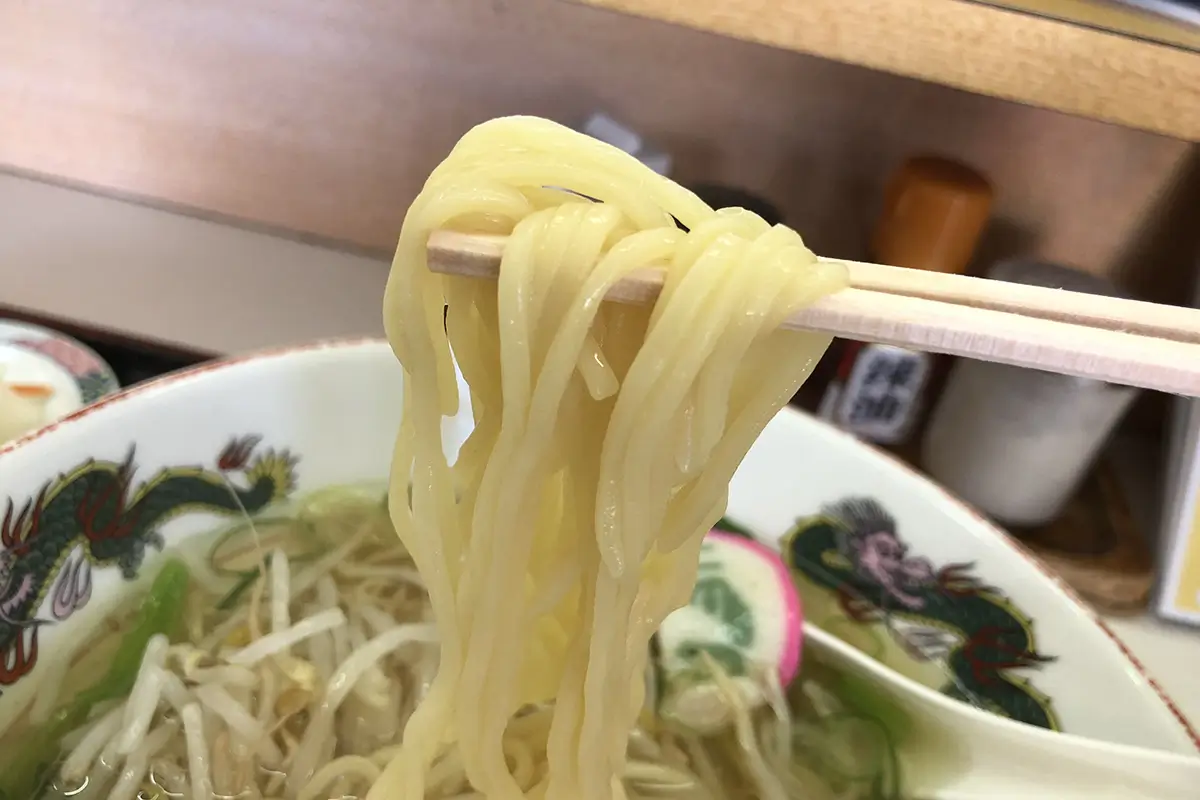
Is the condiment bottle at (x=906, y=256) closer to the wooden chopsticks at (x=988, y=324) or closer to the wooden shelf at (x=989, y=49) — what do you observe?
the wooden shelf at (x=989, y=49)

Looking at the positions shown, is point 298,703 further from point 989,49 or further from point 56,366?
point 989,49

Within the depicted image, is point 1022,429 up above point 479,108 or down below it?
below

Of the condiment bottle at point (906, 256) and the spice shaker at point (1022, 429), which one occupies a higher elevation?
the condiment bottle at point (906, 256)

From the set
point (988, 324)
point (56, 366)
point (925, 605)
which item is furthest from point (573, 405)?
point (56, 366)

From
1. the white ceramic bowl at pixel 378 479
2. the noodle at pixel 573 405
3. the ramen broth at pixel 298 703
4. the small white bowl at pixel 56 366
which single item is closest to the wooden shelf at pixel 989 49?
the noodle at pixel 573 405

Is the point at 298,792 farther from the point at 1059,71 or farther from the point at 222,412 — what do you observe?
the point at 1059,71

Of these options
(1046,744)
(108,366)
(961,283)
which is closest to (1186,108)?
(961,283)
